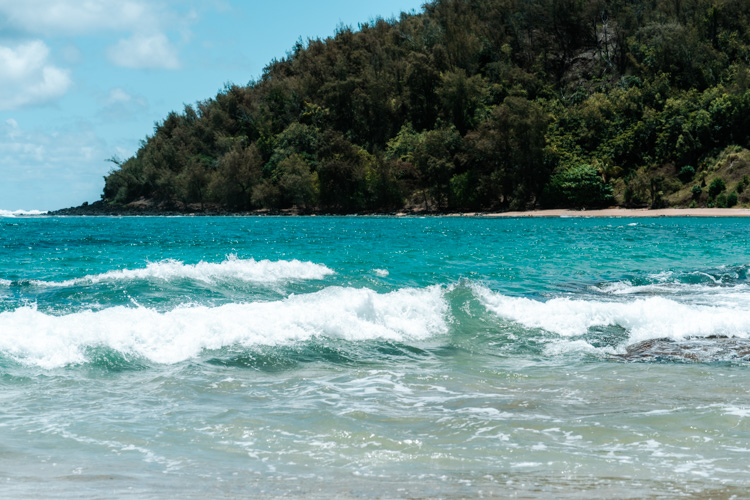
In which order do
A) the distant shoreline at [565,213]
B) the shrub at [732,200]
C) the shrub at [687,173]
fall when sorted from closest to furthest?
the distant shoreline at [565,213] → the shrub at [732,200] → the shrub at [687,173]

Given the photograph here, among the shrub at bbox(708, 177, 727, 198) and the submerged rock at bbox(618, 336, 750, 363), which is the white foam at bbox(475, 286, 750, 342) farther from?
the shrub at bbox(708, 177, 727, 198)

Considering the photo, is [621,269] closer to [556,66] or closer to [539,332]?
[539,332]

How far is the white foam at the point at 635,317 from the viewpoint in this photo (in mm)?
10656

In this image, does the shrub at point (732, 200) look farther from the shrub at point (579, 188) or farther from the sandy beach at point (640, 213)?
the shrub at point (579, 188)

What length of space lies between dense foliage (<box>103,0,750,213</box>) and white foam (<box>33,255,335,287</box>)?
5230cm

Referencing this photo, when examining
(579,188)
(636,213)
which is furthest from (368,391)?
(579,188)

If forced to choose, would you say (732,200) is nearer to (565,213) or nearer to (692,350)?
(565,213)

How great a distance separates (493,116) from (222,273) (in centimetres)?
6220

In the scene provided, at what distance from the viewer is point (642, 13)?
288 ft

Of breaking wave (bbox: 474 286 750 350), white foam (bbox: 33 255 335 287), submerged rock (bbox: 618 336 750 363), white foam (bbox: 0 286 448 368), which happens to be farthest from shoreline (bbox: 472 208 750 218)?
white foam (bbox: 0 286 448 368)

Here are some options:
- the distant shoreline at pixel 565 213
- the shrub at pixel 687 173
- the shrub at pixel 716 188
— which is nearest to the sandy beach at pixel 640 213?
the distant shoreline at pixel 565 213

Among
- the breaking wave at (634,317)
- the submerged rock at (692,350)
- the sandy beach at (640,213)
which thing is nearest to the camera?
the submerged rock at (692,350)

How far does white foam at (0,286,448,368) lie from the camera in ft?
29.6

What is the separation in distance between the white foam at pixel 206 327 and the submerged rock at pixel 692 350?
10.4 ft
